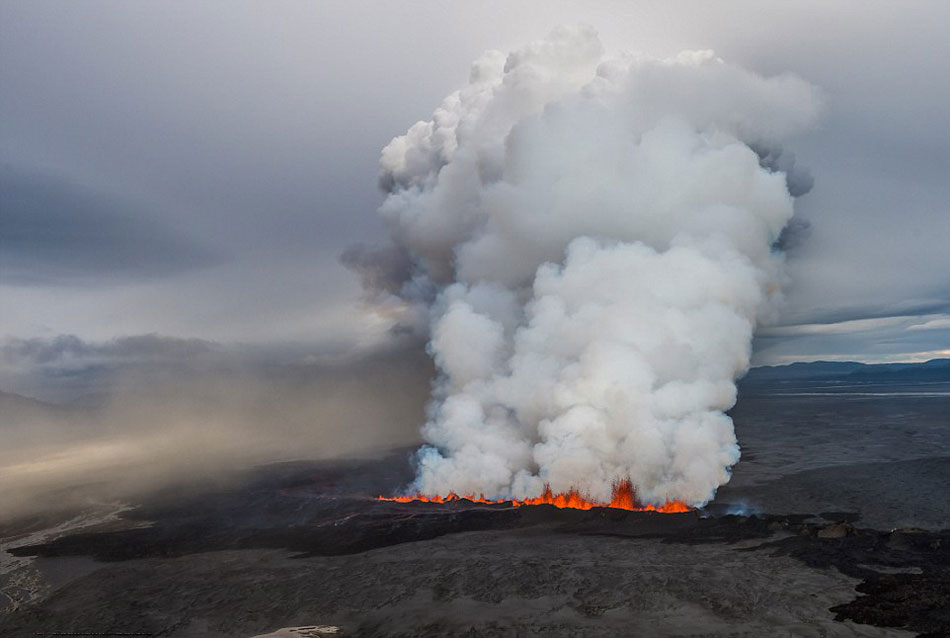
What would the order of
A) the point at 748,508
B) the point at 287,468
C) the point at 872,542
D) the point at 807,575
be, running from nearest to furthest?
the point at 807,575, the point at 872,542, the point at 748,508, the point at 287,468

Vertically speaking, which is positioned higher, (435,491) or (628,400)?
(628,400)

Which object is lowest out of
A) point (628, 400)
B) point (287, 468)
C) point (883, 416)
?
point (883, 416)

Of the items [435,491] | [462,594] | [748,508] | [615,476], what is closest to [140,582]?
[462,594]

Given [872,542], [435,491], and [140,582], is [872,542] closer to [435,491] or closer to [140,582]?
[435,491]

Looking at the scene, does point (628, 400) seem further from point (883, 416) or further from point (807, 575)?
point (883, 416)

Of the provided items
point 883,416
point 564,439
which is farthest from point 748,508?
point 883,416

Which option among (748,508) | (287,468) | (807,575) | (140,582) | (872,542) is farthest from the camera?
(287,468)

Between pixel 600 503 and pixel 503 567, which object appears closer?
pixel 503 567

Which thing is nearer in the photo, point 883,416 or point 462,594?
point 462,594

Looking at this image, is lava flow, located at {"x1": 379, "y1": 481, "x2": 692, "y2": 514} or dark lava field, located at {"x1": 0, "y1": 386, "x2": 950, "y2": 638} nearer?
dark lava field, located at {"x1": 0, "y1": 386, "x2": 950, "y2": 638}

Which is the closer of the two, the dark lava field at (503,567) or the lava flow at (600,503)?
the dark lava field at (503,567)

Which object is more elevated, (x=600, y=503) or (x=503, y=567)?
A: (x=503, y=567)
